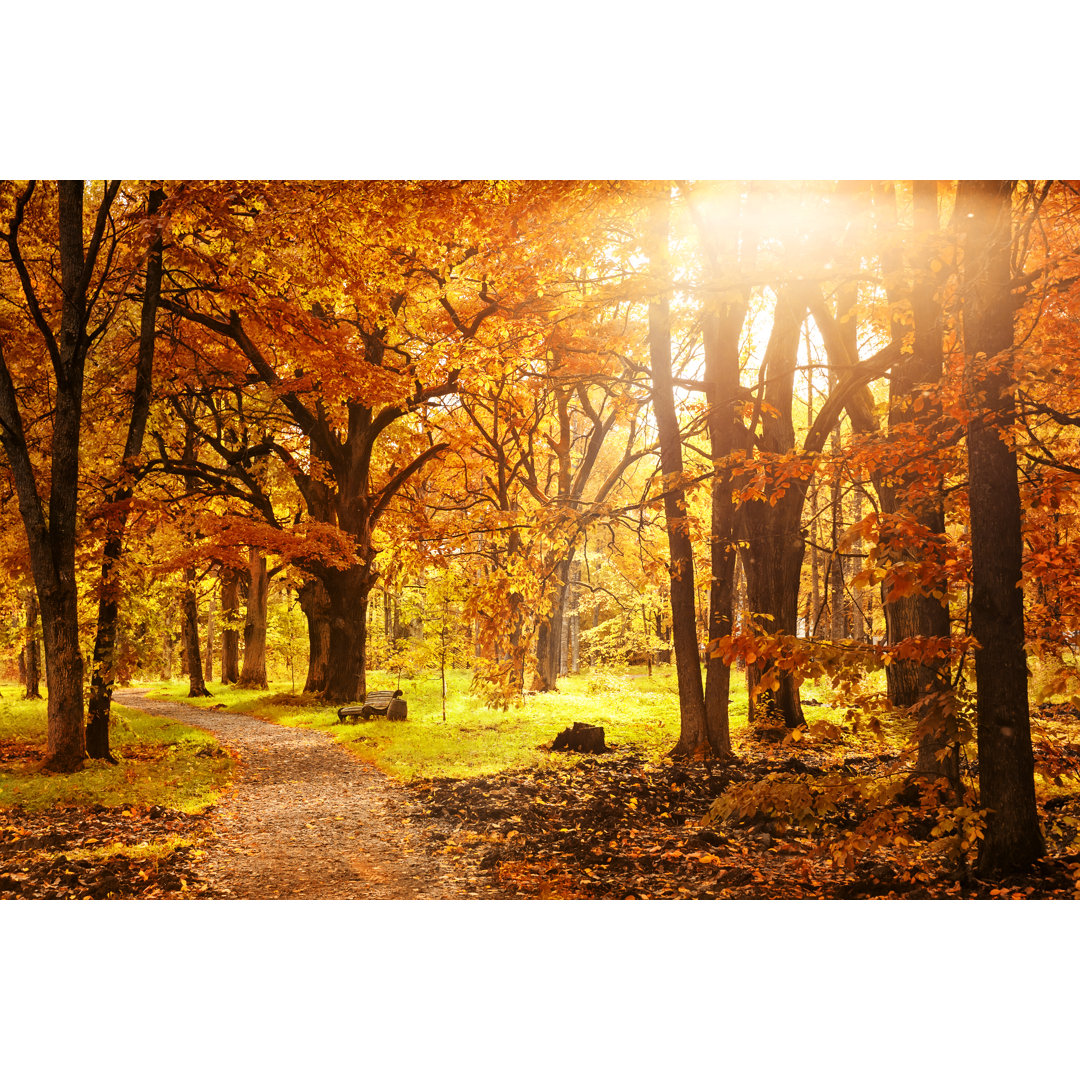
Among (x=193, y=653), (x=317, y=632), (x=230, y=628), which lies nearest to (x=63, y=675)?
(x=317, y=632)

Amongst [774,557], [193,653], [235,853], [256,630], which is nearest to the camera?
[235,853]

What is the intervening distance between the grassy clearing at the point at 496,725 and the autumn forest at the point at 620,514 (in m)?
0.05

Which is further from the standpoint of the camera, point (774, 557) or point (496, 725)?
point (774, 557)

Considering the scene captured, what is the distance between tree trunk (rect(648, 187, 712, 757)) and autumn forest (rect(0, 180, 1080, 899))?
31mm

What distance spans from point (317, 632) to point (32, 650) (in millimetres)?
4808

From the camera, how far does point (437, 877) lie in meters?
3.42

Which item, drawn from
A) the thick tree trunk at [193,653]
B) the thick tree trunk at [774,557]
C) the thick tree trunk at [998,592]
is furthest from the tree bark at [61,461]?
the thick tree trunk at [193,653]

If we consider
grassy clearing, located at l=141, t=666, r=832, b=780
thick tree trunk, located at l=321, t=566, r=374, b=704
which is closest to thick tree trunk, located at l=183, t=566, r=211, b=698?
thick tree trunk, located at l=321, t=566, r=374, b=704

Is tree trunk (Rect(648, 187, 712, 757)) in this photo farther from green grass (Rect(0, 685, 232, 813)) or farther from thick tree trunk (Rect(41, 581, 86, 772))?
thick tree trunk (Rect(41, 581, 86, 772))

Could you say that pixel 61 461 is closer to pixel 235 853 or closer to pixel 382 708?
pixel 235 853

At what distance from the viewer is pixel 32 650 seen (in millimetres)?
5312

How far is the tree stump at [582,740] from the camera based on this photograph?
16.3ft

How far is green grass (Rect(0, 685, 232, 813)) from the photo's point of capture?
154 inches
